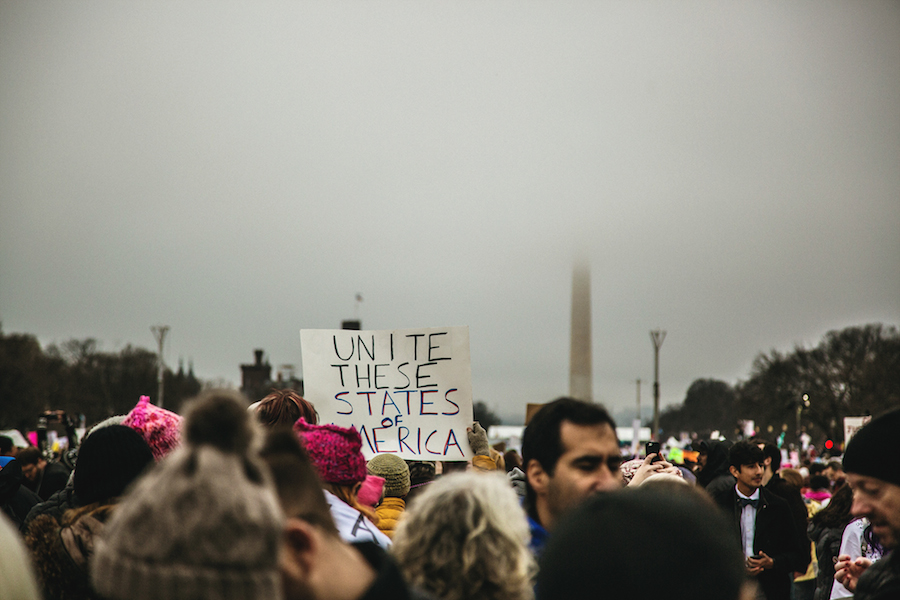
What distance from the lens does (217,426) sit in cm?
135

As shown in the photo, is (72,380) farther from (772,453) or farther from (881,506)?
(881,506)

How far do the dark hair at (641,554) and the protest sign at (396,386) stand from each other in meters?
3.99

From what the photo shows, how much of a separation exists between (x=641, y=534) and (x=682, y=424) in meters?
110

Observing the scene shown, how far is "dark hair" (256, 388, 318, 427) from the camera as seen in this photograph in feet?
13.5

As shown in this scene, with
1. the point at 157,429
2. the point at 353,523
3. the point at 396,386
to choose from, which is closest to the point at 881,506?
the point at 353,523

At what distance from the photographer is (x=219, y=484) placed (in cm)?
130

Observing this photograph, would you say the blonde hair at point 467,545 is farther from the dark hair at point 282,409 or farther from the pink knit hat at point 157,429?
the pink knit hat at point 157,429

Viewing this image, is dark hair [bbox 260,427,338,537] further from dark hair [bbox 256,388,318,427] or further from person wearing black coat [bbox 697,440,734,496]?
person wearing black coat [bbox 697,440,734,496]

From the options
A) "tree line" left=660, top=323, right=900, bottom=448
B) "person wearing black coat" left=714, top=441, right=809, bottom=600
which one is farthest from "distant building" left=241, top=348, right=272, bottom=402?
"person wearing black coat" left=714, top=441, right=809, bottom=600

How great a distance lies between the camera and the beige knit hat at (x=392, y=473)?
538 cm

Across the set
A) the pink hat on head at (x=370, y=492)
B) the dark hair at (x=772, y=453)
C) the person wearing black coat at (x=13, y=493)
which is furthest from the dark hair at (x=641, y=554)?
the dark hair at (x=772, y=453)

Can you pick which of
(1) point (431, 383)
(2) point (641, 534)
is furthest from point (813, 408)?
(2) point (641, 534)

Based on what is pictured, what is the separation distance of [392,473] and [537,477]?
8.11 feet

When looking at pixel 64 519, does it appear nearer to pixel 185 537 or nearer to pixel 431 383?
pixel 185 537
